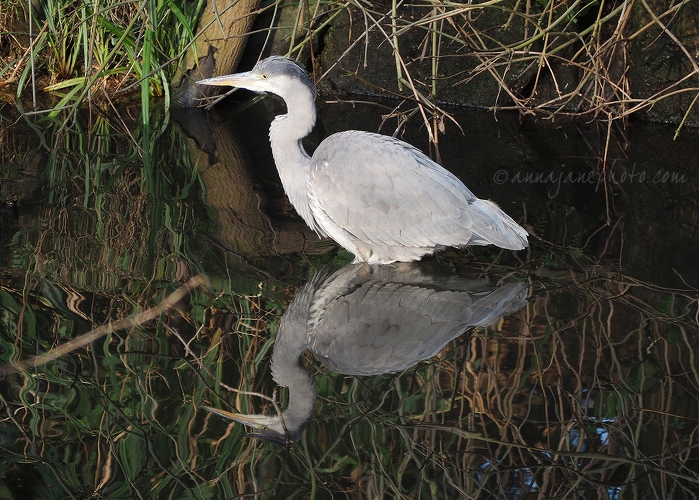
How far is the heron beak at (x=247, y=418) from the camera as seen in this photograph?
347cm

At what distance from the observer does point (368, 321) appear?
4.30 meters

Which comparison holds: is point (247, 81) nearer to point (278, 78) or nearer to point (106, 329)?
point (278, 78)

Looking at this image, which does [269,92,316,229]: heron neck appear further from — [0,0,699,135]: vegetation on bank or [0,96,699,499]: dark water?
[0,0,699,135]: vegetation on bank

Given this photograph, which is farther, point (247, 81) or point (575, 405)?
point (247, 81)

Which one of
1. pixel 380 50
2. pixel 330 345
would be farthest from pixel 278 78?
pixel 380 50

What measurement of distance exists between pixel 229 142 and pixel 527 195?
105 inches

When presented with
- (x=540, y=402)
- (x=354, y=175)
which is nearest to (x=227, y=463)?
(x=540, y=402)

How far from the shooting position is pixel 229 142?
7324 millimetres

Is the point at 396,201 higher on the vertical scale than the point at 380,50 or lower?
higher

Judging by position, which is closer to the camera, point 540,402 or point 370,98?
point 540,402

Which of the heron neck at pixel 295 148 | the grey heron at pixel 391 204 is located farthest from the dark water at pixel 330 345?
the heron neck at pixel 295 148

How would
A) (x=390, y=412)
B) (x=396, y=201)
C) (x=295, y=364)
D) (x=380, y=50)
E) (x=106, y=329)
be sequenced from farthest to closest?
(x=380, y=50)
(x=396, y=201)
(x=106, y=329)
(x=295, y=364)
(x=390, y=412)

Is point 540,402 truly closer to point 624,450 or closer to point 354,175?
point 624,450

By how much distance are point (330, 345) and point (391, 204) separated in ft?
3.65
